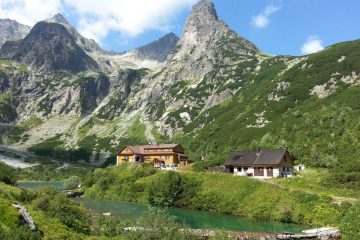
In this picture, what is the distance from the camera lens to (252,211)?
77188mm

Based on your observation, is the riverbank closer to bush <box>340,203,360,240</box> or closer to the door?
the door

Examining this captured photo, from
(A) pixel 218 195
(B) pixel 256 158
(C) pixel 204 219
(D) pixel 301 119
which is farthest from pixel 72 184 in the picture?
(D) pixel 301 119

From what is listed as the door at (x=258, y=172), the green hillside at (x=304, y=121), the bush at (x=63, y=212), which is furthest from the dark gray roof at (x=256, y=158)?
the bush at (x=63, y=212)

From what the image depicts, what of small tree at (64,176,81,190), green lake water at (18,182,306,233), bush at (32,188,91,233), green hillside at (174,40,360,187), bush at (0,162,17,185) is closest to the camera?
bush at (32,188,91,233)

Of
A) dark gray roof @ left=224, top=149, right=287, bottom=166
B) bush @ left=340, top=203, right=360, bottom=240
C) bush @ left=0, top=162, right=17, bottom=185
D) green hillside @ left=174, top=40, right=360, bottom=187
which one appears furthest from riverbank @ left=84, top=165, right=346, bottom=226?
bush @ left=0, top=162, right=17, bottom=185

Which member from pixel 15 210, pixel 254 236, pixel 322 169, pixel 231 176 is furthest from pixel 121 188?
pixel 15 210

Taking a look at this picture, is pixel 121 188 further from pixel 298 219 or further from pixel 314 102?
pixel 314 102

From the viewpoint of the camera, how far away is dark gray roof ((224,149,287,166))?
93.7m

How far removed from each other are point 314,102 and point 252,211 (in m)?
75.3

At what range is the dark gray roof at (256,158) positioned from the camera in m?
93.7

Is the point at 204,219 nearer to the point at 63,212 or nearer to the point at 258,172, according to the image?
the point at 258,172

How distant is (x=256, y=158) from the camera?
98.2m

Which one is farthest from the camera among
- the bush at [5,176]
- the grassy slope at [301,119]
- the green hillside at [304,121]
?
the grassy slope at [301,119]

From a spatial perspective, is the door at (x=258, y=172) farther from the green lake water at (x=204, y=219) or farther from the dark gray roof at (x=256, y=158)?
the green lake water at (x=204, y=219)
